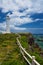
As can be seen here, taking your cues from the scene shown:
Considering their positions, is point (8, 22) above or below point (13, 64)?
above

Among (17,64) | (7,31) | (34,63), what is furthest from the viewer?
(7,31)

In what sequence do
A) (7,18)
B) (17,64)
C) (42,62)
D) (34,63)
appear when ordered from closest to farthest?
(34,63)
(17,64)
(42,62)
(7,18)

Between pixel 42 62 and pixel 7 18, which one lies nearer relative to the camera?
pixel 42 62

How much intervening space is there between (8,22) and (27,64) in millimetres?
50435

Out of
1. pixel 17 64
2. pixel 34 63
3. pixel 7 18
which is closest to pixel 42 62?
pixel 17 64

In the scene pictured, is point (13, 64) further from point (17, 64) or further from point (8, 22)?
point (8, 22)

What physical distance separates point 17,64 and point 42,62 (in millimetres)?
2383

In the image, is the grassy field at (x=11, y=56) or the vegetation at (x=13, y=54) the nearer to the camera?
the grassy field at (x=11, y=56)

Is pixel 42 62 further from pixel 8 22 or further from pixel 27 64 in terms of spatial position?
pixel 8 22

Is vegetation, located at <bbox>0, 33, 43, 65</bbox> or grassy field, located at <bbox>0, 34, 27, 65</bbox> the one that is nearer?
grassy field, located at <bbox>0, 34, 27, 65</bbox>

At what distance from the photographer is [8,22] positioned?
6581 centimetres

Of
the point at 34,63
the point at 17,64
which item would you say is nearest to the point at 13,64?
the point at 17,64

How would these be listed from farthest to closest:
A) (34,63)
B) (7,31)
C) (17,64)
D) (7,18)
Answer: (7,31), (7,18), (17,64), (34,63)

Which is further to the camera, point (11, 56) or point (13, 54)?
point (13, 54)
